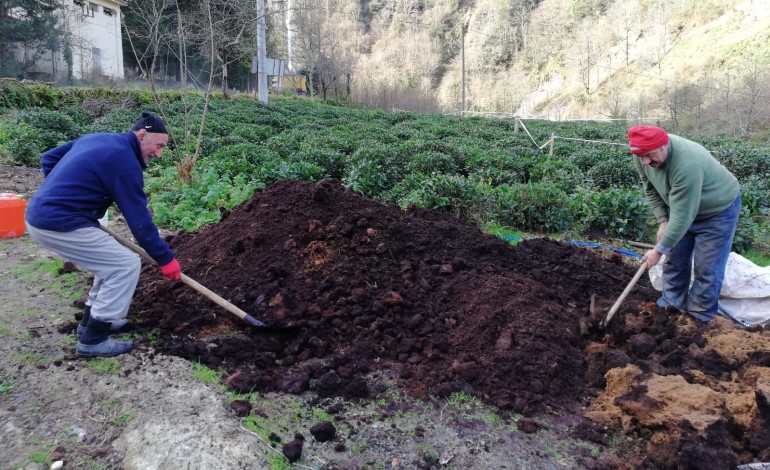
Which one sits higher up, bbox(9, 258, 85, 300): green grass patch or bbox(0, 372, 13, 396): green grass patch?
bbox(9, 258, 85, 300): green grass patch

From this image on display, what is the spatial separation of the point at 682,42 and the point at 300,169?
154 ft

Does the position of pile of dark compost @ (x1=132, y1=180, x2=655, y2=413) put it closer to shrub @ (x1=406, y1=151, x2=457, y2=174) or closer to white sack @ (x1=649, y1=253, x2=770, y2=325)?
white sack @ (x1=649, y1=253, x2=770, y2=325)

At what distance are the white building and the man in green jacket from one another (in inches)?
1104

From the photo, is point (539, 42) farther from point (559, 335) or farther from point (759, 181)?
point (559, 335)

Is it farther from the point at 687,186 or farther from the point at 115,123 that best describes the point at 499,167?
the point at 115,123

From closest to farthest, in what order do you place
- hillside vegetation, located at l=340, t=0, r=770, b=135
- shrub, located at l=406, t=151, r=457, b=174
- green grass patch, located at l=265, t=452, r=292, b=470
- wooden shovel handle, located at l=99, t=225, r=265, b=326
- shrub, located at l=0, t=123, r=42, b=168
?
green grass patch, located at l=265, t=452, r=292, b=470
wooden shovel handle, located at l=99, t=225, r=265, b=326
shrub, located at l=406, t=151, r=457, b=174
shrub, located at l=0, t=123, r=42, b=168
hillside vegetation, located at l=340, t=0, r=770, b=135

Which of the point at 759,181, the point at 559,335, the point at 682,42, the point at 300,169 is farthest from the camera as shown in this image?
the point at 682,42

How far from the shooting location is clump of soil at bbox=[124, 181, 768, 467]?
365 cm

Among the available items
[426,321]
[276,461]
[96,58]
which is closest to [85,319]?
[276,461]

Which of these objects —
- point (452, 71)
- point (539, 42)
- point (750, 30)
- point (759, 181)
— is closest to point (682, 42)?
point (750, 30)

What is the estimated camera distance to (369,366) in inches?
159

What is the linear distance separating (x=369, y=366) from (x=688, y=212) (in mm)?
2786

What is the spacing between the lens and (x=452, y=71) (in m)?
76.0

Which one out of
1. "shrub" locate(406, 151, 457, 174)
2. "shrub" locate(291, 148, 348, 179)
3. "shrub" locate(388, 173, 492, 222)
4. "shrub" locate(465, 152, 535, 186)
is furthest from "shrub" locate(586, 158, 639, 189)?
"shrub" locate(291, 148, 348, 179)
